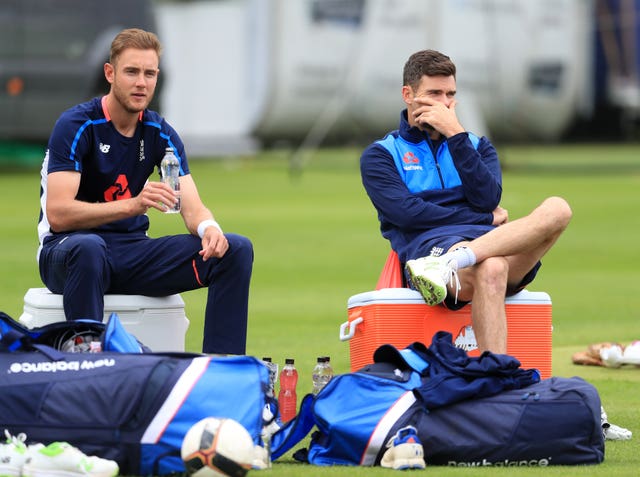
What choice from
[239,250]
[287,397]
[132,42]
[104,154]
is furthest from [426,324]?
[132,42]

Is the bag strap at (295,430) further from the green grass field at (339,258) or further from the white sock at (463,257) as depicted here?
the white sock at (463,257)

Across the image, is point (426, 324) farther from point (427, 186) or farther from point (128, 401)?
point (128, 401)

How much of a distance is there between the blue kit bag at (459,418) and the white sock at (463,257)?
84cm

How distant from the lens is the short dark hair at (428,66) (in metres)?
6.93

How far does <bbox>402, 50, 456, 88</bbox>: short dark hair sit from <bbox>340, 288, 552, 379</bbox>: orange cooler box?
108cm

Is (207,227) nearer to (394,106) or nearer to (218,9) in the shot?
(394,106)

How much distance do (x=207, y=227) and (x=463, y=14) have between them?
2229 cm

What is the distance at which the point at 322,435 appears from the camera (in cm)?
559

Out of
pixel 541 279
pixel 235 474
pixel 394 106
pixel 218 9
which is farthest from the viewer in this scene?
pixel 218 9

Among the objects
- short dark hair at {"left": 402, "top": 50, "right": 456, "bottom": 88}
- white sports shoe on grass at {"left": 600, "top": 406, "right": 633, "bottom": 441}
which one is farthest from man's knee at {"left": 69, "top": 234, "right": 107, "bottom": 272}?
white sports shoe on grass at {"left": 600, "top": 406, "right": 633, "bottom": 441}

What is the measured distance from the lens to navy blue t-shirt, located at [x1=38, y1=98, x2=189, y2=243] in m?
6.66

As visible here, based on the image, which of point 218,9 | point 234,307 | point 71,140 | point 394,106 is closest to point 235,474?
point 234,307

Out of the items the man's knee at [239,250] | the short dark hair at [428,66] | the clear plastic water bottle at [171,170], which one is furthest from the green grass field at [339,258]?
the short dark hair at [428,66]

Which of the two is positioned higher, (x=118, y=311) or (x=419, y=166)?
(x=419, y=166)
